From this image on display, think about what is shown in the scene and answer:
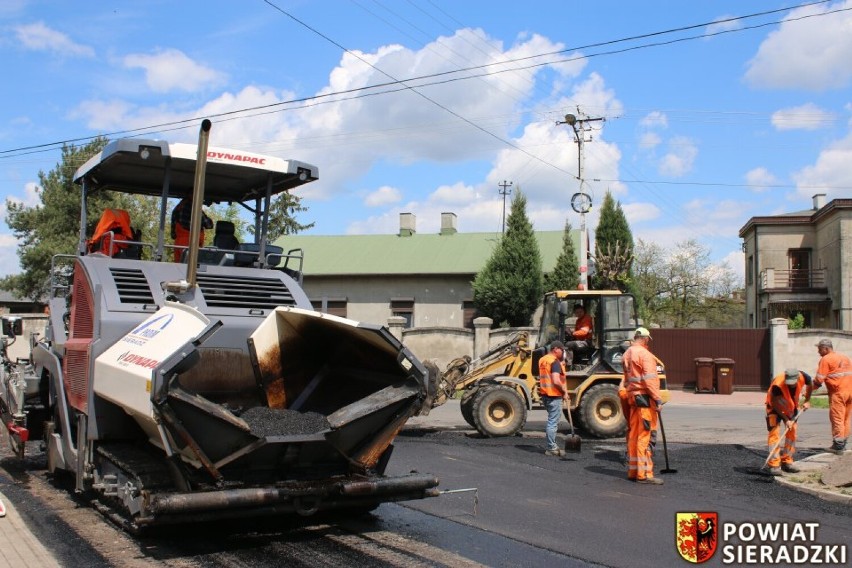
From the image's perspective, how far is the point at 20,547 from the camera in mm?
6094

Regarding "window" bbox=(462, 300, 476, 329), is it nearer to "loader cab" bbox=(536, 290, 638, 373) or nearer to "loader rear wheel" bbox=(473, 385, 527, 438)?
"loader cab" bbox=(536, 290, 638, 373)

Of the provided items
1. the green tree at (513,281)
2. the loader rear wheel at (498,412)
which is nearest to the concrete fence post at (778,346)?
the green tree at (513,281)

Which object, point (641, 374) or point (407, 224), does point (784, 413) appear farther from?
point (407, 224)

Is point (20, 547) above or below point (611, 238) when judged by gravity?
below

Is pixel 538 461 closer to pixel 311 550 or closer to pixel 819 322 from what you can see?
pixel 311 550

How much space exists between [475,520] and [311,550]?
1.72 metres

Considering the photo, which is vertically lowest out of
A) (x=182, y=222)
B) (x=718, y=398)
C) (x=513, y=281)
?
(x=718, y=398)

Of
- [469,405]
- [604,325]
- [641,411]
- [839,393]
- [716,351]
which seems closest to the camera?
[641,411]

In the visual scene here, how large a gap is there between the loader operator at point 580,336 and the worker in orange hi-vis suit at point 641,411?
455 cm

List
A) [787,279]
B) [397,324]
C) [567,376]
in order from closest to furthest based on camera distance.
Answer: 1. [567,376]
2. [397,324]
3. [787,279]

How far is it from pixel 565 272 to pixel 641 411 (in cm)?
2468

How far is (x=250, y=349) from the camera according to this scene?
652cm

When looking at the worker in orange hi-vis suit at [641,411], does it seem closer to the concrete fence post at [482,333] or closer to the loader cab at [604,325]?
the loader cab at [604,325]

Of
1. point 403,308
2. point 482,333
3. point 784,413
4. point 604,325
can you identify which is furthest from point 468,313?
point 784,413
